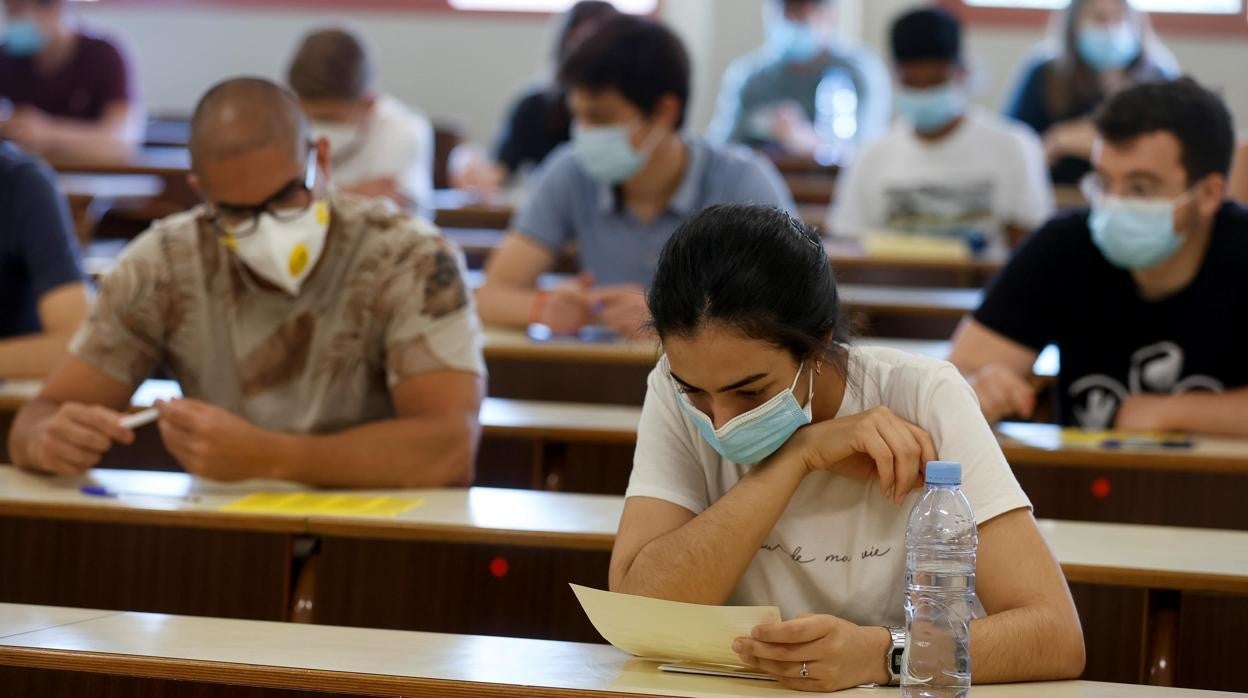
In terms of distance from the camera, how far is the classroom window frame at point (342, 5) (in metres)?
8.83

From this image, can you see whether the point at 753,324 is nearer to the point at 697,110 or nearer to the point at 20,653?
the point at 20,653

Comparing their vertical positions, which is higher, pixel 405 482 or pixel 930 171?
pixel 930 171

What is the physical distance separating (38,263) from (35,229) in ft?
0.22

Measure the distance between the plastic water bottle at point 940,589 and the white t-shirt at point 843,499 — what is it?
0.05 metres

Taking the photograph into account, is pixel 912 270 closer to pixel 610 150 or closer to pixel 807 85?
pixel 610 150

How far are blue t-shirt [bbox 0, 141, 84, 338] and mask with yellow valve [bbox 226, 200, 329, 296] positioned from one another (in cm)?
84

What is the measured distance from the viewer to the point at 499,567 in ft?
6.94

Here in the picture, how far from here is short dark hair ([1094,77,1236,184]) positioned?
2777 millimetres

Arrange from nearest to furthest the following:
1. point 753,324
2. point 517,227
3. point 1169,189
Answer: point 753,324
point 1169,189
point 517,227

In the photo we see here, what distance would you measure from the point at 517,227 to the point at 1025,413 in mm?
1660

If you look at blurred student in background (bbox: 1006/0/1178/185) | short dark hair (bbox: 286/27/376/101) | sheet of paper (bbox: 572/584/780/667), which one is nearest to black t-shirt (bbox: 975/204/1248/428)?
sheet of paper (bbox: 572/584/780/667)

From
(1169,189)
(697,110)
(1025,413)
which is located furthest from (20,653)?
(697,110)

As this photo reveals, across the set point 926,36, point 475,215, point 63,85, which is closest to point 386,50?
point 63,85

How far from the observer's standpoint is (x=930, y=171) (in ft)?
17.0
